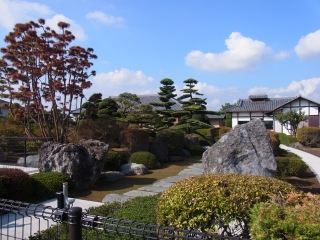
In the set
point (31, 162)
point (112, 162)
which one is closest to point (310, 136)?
point (112, 162)

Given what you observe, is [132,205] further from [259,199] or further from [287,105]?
[287,105]

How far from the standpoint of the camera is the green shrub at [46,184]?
7.80m

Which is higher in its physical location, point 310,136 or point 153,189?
point 310,136

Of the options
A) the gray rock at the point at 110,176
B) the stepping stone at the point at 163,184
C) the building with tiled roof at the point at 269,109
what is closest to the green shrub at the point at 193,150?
the gray rock at the point at 110,176

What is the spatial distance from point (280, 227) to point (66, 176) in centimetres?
684

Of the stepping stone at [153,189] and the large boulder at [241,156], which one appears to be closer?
the large boulder at [241,156]

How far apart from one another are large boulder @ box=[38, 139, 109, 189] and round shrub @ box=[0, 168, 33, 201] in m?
1.37

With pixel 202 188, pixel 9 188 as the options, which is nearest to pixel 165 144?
pixel 9 188

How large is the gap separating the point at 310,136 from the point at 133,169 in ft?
46.6

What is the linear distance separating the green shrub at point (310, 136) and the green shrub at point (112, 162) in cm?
1420

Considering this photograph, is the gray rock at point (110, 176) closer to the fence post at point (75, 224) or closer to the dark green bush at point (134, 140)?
the dark green bush at point (134, 140)

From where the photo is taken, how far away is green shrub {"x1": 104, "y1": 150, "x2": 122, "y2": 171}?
11.6 metres

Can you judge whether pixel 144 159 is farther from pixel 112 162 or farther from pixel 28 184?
pixel 28 184

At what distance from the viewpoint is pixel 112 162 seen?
11.8m
